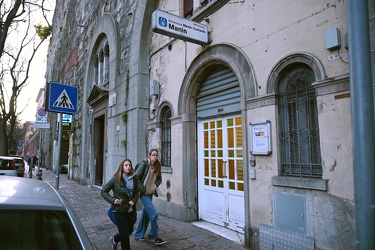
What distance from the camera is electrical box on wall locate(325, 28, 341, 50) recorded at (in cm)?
352

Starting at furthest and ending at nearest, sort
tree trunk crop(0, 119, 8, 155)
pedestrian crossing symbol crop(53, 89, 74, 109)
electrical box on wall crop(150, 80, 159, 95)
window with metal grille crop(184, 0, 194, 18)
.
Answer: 1. tree trunk crop(0, 119, 8, 155)
2. electrical box on wall crop(150, 80, 159, 95)
3. window with metal grille crop(184, 0, 194, 18)
4. pedestrian crossing symbol crop(53, 89, 74, 109)

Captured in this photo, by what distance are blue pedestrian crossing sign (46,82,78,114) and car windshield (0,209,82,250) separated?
3.88 meters

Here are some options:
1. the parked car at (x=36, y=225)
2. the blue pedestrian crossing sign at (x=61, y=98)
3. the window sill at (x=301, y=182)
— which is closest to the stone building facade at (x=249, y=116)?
the window sill at (x=301, y=182)

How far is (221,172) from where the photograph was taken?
19.0 feet

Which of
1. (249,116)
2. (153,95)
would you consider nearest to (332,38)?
(249,116)

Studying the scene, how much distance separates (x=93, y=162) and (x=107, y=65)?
15.3ft

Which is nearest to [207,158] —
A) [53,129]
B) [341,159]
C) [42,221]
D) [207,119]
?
[207,119]

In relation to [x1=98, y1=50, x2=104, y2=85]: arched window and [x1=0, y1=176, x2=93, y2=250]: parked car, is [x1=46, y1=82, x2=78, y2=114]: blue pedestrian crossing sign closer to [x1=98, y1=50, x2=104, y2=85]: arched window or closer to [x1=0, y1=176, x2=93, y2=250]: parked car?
[x1=0, y1=176, x2=93, y2=250]: parked car

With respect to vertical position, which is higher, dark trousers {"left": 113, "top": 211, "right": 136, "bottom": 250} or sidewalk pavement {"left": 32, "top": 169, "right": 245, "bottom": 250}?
dark trousers {"left": 113, "top": 211, "right": 136, "bottom": 250}

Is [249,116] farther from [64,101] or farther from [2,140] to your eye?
[2,140]

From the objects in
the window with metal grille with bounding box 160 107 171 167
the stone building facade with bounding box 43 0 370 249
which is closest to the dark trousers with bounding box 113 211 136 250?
the stone building facade with bounding box 43 0 370 249

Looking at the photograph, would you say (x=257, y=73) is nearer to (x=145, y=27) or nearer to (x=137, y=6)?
(x=145, y=27)

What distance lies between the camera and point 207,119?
633 cm

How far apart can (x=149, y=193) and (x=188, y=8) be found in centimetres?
494
